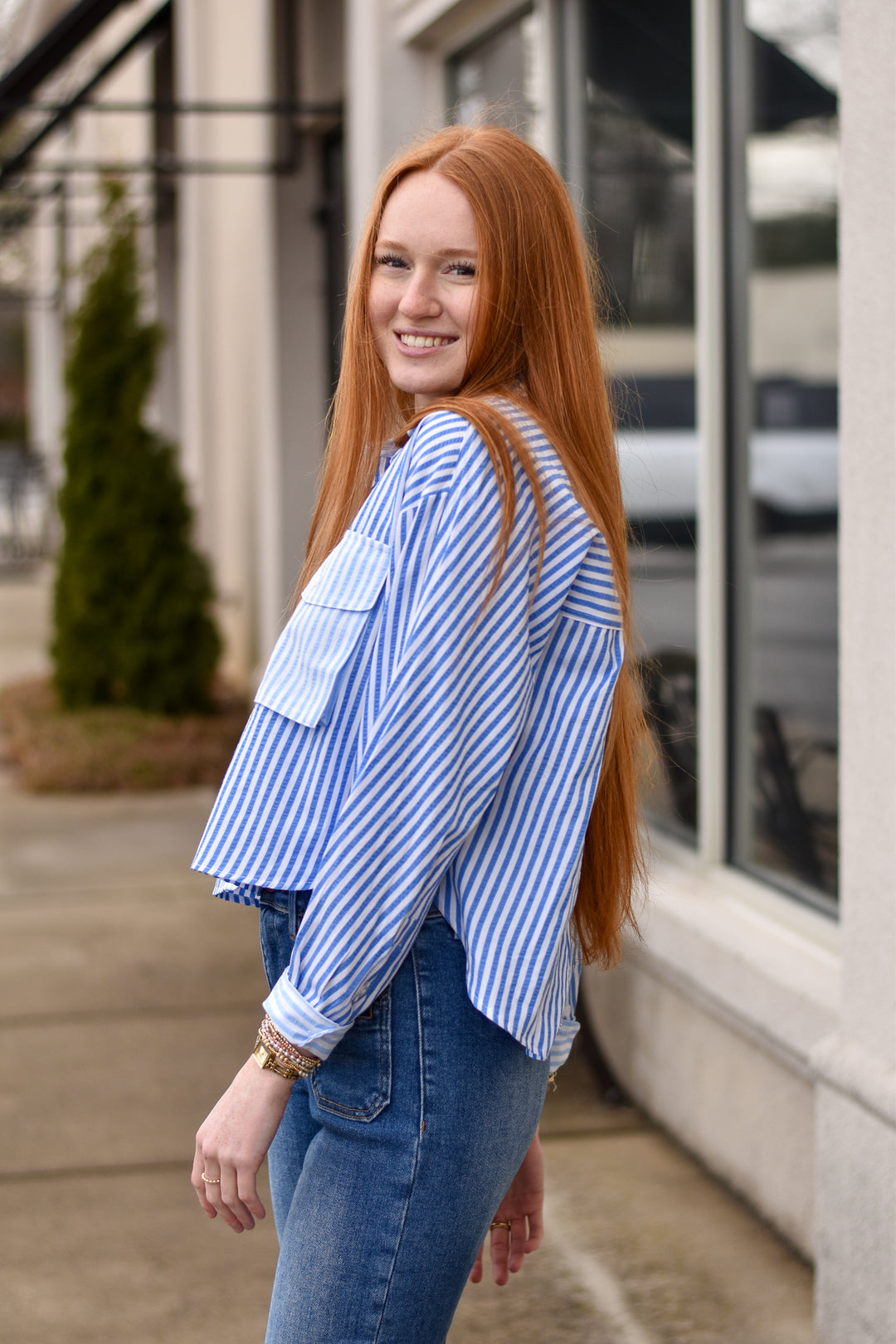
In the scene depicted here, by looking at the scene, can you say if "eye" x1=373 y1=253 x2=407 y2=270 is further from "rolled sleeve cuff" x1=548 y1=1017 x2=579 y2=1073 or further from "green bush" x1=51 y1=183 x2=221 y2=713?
"green bush" x1=51 y1=183 x2=221 y2=713

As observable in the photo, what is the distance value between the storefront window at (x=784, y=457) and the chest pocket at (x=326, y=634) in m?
2.01

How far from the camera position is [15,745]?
806 centimetres

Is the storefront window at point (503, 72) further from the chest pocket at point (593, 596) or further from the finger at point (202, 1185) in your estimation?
the finger at point (202, 1185)

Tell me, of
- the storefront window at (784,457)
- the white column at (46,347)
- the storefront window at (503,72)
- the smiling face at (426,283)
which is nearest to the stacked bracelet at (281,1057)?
the smiling face at (426,283)

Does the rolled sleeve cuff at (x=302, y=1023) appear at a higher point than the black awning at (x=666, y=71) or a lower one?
lower

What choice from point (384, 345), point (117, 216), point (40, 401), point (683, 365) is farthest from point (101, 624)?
point (40, 401)

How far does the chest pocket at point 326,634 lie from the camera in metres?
1.35

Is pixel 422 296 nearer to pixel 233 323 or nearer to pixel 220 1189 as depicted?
pixel 220 1189

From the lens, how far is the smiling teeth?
148 cm

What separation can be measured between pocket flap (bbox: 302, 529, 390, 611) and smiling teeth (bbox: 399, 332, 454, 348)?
0.73 ft

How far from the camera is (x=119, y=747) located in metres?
7.53

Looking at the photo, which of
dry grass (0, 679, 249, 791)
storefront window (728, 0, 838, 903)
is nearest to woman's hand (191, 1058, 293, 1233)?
storefront window (728, 0, 838, 903)

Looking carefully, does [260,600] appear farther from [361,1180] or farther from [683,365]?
[361,1180]

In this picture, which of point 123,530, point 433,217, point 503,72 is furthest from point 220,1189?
point 123,530
